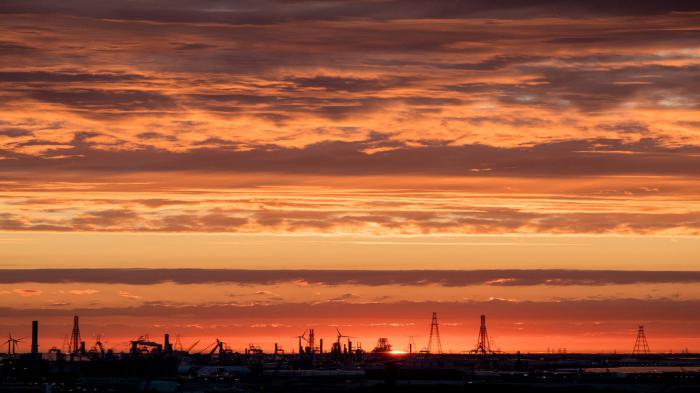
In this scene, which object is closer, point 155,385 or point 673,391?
point 673,391

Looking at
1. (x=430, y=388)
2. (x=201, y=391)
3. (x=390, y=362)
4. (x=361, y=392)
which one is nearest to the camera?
(x=390, y=362)

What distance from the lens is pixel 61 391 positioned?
180375 millimetres

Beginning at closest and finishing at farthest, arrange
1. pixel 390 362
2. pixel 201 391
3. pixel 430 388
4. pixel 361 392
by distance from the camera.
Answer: pixel 390 362 → pixel 361 392 → pixel 430 388 → pixel 201 391

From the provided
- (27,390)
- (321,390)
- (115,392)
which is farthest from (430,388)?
(27,390)

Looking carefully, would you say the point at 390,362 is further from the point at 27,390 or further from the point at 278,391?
the point at 27,390

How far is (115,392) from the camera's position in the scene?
18275 centimetres

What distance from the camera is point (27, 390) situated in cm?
18450

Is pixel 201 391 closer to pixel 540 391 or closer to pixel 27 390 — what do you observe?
pixel 27 390

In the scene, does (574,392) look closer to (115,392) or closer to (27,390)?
(115,392)

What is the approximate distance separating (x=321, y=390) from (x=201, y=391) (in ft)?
67.4

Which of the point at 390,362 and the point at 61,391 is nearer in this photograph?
the point at 390,362

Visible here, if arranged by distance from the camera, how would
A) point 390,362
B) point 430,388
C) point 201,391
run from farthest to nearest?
point 201,391
point 430,388
point 390,362

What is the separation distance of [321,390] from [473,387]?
2510 centimetres

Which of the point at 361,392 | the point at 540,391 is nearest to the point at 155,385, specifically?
the point at 361,392
